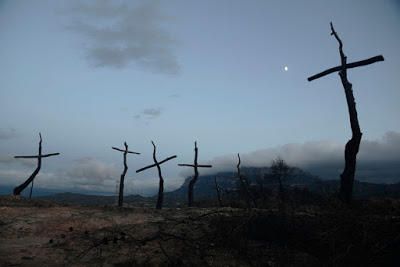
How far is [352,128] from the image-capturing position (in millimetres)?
9953

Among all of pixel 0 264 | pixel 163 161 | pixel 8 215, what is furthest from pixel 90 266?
pixel 163 161

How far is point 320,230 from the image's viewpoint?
6176 millimetres

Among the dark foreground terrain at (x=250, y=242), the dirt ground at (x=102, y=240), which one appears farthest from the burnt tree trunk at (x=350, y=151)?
the dirt ground at (x=102, y=240)

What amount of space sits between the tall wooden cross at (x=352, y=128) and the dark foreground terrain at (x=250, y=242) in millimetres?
1510

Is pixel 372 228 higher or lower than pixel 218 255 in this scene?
higher

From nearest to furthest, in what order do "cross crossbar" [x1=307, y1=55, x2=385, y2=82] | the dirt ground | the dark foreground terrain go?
the dark foreground terrain
the dirt ground
"cross crossbar" [x1=307, y1=55, x2=385, y2=82]

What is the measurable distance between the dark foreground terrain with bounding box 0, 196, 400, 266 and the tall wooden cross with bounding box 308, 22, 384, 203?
59.4 inches

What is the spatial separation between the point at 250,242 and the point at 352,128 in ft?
16.7

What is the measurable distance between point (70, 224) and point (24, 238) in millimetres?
1501

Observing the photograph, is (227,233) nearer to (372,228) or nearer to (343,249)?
(343,249)

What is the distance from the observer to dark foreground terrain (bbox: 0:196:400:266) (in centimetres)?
537

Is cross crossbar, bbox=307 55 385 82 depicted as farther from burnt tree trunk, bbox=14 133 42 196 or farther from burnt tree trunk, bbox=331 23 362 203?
burnt tree trunk, bbox=14 133 42 196

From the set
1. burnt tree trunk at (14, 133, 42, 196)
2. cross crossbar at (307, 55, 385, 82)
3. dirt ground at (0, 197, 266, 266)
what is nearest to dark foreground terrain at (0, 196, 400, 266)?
dirt ground at (0, 197, 266, 266)

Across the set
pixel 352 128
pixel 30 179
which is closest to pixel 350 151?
pixel 352 128
